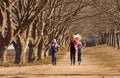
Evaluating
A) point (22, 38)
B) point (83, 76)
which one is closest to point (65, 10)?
point (22, 38)

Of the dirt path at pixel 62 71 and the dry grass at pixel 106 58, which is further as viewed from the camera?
the dry grass at pixel 106 58

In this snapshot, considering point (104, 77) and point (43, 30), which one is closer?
point (104, 77)

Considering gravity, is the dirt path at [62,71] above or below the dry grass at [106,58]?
above

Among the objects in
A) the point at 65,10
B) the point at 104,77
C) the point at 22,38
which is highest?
the point at 65,10

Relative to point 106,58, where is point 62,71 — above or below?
above

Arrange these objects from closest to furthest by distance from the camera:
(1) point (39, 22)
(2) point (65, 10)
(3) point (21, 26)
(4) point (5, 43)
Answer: (3) point (21, 26), (4) point (5, 43), (1) point (39, 22), (2) point (65, 10)

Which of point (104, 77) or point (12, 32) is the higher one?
point (12, 32)

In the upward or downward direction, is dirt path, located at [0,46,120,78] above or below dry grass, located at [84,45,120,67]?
above

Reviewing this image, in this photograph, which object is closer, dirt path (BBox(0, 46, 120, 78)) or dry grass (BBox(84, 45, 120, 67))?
dirt path (BBox(0, 46, 120, 78))

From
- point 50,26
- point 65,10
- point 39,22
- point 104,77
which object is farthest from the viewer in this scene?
point 65,10

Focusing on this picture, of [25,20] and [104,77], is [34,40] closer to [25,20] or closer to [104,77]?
[25,20]

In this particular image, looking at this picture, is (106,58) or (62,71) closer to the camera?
(62,71)

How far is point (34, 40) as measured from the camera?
109 ft

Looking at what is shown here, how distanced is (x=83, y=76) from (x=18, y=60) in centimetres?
1309
